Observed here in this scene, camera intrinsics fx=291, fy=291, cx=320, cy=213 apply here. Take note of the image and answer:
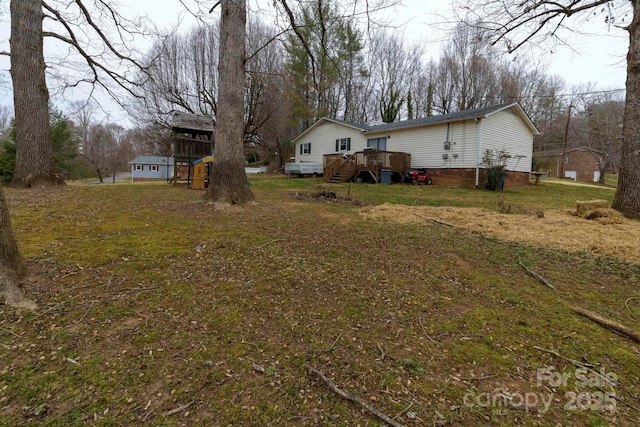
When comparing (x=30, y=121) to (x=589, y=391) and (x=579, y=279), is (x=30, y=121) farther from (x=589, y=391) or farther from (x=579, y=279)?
(x=579, y=279)

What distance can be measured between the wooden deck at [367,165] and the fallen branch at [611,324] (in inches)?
535

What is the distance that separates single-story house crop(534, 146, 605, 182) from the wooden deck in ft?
80.9

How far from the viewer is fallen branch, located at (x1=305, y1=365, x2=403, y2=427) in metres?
1.32

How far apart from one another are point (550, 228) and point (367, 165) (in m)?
11.2

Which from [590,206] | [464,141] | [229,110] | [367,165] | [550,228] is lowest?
[550,228]

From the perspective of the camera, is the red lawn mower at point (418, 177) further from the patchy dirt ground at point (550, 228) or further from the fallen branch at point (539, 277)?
the fallen branch at point (539, 277)

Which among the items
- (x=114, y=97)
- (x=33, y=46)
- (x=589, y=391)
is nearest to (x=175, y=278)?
(x=589, y=391)

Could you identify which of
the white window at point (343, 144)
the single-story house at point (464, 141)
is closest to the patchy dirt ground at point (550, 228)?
the single-story house at point (464, 141)

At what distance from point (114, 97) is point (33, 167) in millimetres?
4769

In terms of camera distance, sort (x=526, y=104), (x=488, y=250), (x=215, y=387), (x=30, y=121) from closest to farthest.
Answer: (x=215, y=387) < (x=488, y=250) < (x=30, y=121) < (x=526, y=104)

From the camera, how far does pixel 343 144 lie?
2164cm

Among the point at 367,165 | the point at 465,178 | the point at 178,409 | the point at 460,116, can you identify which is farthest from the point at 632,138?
the point at 367,165

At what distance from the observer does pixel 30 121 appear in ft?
21.9

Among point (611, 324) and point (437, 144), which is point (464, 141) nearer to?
point (437, 144)
